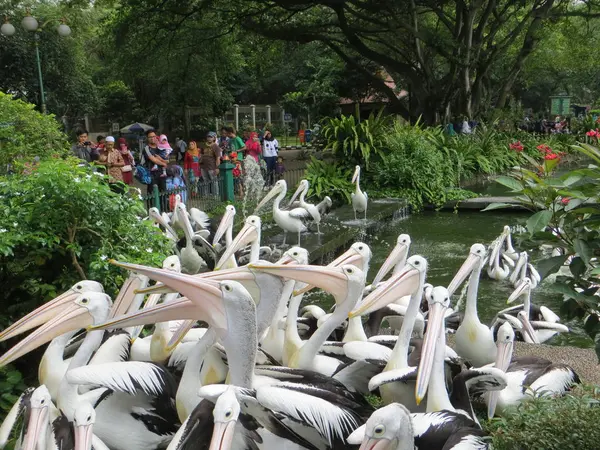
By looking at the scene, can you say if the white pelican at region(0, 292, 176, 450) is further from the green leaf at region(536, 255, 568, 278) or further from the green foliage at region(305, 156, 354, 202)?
the green foliage at region(305, 156, 354, 202)

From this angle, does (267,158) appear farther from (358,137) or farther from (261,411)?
(261,411)

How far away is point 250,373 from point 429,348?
1002 millimetres

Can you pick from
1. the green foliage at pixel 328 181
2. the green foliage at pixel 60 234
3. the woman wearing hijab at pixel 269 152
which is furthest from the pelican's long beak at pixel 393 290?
the woman wearing hijab at pixel 269 152

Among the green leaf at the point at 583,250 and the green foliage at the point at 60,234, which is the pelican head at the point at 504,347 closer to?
the green leaf at the point at 583,250

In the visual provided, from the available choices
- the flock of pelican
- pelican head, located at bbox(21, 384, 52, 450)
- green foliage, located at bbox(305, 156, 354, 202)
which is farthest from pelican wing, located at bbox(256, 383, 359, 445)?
green foliage, located at bbox(305, 156, 354, 202)

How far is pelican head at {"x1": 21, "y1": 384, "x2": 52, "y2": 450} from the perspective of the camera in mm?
3018

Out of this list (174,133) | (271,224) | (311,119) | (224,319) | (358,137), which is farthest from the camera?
(311,119)

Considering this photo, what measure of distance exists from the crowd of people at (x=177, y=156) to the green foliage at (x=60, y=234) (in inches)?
152

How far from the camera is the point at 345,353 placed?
423 centimetres

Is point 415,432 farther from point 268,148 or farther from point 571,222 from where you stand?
point 268,148

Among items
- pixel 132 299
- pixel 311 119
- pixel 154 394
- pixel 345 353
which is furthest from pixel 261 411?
pixel 311 119

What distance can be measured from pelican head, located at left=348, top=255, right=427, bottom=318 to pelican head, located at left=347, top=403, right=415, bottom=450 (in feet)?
4.24

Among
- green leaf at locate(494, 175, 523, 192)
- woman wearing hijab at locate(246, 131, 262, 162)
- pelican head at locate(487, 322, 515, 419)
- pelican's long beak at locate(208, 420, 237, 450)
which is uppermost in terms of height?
green leaf at locate(494, 175, 523, 192)

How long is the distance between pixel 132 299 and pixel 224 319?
1.27m
